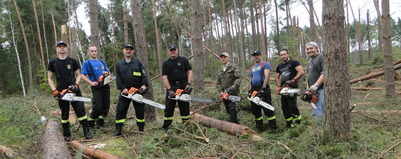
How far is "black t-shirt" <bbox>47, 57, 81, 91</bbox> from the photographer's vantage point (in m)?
4.45

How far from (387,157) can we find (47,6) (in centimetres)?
2789

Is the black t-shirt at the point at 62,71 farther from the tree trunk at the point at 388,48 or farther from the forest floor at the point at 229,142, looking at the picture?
the tree trunk at the point at 388,48

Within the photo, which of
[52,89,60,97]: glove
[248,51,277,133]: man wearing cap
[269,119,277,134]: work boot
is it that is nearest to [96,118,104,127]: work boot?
[52,89,60,97]: glove

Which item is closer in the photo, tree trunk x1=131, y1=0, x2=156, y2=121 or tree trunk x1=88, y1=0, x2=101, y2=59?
tree trunk x1=131, y1=0, x2=156, y2=121

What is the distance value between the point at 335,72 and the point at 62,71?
4512 mm

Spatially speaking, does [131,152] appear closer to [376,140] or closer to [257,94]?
[257,94]

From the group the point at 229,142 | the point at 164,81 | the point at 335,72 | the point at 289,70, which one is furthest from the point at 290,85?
the point at 164,81

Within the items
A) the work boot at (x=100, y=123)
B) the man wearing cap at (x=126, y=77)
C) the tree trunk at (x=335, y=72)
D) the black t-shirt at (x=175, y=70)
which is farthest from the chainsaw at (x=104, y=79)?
the tree trunk at (x=335, y=72)

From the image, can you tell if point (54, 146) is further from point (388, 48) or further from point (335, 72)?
point (388, 48)

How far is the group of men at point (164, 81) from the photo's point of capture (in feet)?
14.7

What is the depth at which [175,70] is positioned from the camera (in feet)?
16.1

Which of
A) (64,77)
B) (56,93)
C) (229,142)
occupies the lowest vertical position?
(229,142)

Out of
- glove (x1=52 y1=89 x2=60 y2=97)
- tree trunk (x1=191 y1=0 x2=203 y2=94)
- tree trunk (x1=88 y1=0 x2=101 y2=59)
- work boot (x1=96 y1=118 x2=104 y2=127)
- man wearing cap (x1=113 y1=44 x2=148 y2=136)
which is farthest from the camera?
tree trunk (x1=88 y1=0 x2=101 y2=59)

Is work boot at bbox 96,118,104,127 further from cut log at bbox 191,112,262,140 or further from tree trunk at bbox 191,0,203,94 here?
tree trunk at bbox 191,0,203,94
